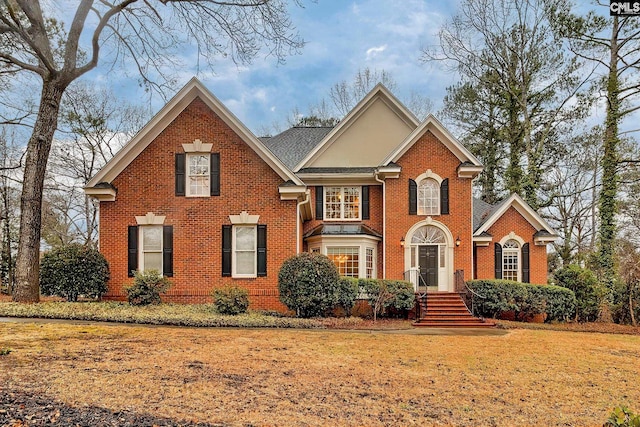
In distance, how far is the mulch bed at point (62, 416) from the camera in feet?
13.5

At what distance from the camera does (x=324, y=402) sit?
17.2ft

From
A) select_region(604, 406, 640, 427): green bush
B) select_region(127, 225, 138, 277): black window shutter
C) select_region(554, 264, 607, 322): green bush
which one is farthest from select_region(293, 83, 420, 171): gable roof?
select_region(604, 406, 640, 427): green bush

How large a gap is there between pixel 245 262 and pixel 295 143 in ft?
28.8

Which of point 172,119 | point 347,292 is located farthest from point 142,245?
point 347,292

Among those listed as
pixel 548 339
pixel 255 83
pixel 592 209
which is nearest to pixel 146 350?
pixel 548 339

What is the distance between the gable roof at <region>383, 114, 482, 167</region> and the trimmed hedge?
524 centimetres

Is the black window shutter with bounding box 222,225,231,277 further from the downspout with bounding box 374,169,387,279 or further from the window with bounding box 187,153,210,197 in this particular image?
the downspout with bounding box 374,169,387,279

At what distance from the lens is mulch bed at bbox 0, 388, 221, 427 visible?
4102 mm

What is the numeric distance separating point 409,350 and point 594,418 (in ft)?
13.5

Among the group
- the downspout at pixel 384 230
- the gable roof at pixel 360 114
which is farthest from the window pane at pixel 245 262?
the downspout at pixel 384 230

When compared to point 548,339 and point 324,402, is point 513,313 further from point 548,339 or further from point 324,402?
point 324,402

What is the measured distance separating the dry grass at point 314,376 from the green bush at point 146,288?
11.1ft

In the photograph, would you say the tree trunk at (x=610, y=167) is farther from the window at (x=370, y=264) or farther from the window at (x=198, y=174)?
the window at (x=198, y=174)

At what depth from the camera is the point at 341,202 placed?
63.3ft
